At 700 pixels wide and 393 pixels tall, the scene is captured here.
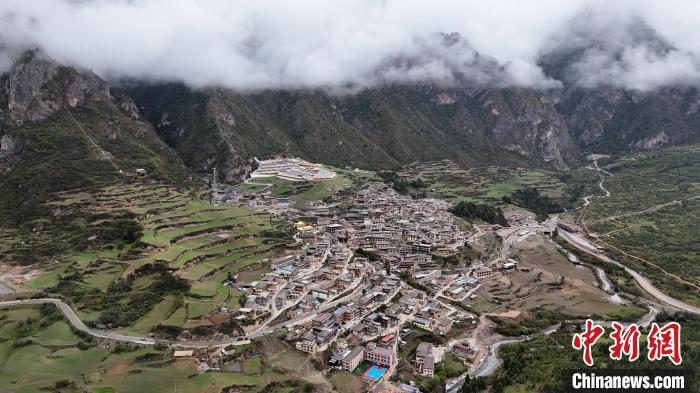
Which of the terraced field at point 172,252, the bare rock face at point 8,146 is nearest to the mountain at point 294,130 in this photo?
the bare rock face at point 8,146

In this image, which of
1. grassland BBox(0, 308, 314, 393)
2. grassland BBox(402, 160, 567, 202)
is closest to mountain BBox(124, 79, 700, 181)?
grassland BBox(402, 160, 567, 202)

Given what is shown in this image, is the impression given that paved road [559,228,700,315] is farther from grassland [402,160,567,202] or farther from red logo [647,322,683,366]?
red logo [647,322,683,366]

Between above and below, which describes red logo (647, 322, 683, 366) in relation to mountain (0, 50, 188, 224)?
below

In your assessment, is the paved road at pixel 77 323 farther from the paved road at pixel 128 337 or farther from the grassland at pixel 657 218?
the grassland at pixel 657 218

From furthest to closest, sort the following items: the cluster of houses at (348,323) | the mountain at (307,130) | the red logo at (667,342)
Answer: the mountain at (307,130)
the cluster of houses at (348,323)
the red logo at (667,342)

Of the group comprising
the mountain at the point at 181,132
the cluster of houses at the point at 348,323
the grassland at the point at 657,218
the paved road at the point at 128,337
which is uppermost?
the mountain at the point at 181,132

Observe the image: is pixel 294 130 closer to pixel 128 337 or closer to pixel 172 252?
pixel 172 252

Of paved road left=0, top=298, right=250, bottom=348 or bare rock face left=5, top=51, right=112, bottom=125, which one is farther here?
bare rock face left=5, top=51, right=112, bottom=125
